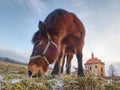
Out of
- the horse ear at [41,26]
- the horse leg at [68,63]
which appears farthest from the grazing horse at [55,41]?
the horse leg at [68,63]

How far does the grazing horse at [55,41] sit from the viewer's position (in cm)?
543

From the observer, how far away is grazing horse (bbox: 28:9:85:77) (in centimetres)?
543

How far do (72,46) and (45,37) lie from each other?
74.3 inches

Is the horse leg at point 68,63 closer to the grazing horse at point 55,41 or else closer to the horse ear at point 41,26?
the grazing horse at point 55,41

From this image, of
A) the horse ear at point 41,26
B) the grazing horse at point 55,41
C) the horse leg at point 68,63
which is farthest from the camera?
the horse leg at point 68,63

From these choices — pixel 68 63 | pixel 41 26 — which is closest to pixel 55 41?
pixel 41 26

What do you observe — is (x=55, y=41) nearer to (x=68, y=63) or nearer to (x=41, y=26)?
(x=41, y=26)

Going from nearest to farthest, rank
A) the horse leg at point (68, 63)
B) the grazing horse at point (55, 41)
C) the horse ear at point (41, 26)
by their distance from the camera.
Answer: the grazing horse at point (55, 41), the horse ear at point (41, 26), the horse leg at point (68, 63)

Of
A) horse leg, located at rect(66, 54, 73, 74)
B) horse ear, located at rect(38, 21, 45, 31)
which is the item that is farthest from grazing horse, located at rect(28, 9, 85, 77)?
horse leg, located at rect(66, 54, 73, 74)

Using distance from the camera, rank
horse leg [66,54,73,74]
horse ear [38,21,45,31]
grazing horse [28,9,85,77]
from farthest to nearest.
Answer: horse leg [66,54,73,74]
horse ear [38,21,45,31]
grazing horse [28,9,85,77]

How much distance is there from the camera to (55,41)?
6219mm

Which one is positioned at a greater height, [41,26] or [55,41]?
[41,26]

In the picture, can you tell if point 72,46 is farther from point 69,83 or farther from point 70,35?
point 69,83

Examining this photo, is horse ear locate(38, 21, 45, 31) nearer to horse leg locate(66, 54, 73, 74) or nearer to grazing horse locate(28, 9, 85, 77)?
grazing horse locate(28, 9, 85, 77)
